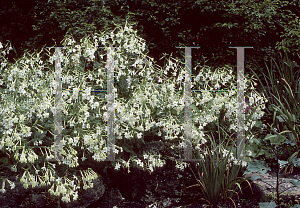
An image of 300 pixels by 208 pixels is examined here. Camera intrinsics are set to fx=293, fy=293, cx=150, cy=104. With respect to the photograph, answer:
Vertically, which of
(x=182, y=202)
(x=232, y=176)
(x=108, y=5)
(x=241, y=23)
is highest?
(x=108, y=5)

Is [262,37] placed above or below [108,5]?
below

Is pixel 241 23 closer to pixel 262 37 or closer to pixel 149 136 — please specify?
pixel 262 37

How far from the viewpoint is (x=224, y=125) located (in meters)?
3.72

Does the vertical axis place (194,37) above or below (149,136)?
above

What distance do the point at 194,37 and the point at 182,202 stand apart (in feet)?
10.5

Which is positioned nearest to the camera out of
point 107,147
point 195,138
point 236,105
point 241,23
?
point 107,147

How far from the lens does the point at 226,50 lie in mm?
5383

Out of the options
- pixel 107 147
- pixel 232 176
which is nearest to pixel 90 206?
pixel 107 147

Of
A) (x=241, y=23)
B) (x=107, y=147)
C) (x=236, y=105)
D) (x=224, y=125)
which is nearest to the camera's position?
(x=107, y=147)

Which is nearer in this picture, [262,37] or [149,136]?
[149,136]

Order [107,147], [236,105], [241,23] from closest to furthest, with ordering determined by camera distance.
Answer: [107,147]
[236,105]
[241,23]

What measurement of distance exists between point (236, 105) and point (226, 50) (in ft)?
7.21

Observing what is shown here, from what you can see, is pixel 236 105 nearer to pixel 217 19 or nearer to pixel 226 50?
pixel 226 50

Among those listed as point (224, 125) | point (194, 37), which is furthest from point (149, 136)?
point (194, 37)
